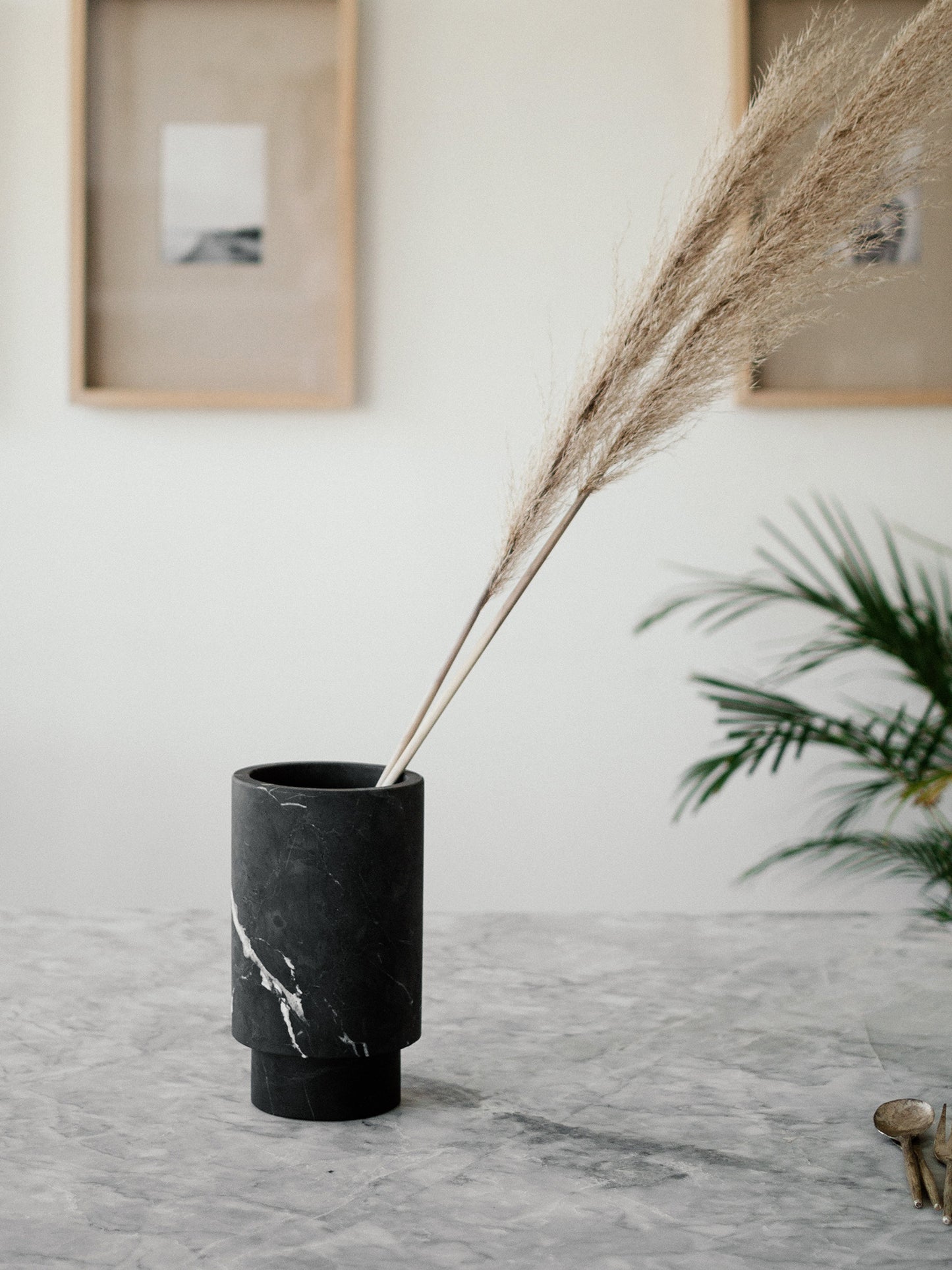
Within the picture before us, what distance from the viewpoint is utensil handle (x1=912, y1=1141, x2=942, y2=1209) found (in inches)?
21.6

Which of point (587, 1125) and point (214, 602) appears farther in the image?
point (214, 602)

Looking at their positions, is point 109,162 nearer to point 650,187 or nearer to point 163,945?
point 650,187

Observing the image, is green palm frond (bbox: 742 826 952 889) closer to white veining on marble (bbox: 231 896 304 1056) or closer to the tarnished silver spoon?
the tarnished silver spoon

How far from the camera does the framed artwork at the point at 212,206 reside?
196 cm

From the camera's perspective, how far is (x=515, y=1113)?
649 millimetres

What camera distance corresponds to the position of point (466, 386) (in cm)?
205

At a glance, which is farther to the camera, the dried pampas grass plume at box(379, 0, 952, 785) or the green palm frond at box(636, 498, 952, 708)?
the green palm frond at box(636, 498, 952, 708)

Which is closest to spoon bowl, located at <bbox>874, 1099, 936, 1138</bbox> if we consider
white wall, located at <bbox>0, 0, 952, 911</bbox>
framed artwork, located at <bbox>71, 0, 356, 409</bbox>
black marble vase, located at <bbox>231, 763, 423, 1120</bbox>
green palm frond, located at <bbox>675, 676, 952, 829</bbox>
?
black marble vase, located at <bbox>231, 763, 423, 1120</bbox>

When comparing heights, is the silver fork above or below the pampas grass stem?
below

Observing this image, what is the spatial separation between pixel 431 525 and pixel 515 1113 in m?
1.49

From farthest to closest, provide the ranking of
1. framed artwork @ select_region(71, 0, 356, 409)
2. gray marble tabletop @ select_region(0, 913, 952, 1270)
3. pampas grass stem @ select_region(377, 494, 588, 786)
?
1. framed artwork @ select_region(71, 0, 356, 409)
2. pampas grass stem @ select_region(377, 494, 588, 786)
3. gray marble tabletop @ select_region(0, 913, 952, 1270)

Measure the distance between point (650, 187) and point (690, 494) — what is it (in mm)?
510

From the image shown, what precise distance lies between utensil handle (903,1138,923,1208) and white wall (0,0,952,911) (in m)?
1.49

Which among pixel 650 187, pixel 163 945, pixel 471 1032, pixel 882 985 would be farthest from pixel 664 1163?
pixel 650 187
